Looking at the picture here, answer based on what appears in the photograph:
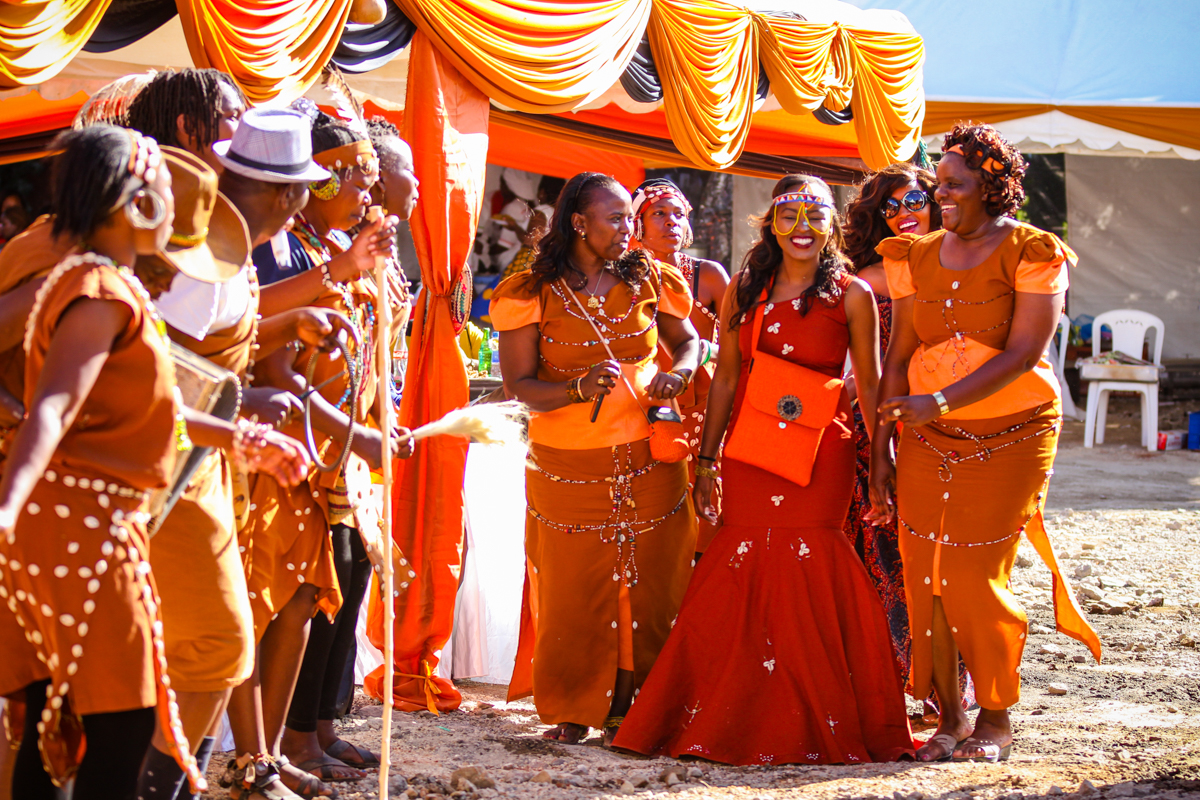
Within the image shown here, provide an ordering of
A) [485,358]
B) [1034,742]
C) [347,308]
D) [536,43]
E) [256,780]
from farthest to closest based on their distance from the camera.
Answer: [485,358]
[536,43]
[1034,742]
[347,308]
[256,780]

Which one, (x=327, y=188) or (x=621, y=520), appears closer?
(x=327, y=188)

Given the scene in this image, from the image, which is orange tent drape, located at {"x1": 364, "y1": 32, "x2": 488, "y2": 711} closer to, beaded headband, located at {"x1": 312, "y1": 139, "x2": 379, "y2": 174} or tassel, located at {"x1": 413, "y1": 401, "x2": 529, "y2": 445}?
beaded headband, located at {"x1": 312, "y1": 139, "x2": 379, "y2": 174}

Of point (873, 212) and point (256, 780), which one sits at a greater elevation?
point (873, 212)

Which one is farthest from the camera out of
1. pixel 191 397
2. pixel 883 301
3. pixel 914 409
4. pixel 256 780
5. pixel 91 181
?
pixel 883 301

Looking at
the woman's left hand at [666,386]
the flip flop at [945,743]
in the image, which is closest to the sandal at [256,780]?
the woman's left hand at [666,386]

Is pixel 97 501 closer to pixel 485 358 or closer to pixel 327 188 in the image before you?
pixel 327 188

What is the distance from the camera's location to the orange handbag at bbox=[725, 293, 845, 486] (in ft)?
13.3

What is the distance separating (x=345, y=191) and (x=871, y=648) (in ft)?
7.76

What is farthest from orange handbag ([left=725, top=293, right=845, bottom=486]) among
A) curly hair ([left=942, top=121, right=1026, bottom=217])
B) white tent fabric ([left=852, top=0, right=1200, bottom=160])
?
white tent fabric ([left=852, top=0, right=1200, bottom=160])

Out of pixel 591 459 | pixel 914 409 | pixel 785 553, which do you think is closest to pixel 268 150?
pixel 591 459

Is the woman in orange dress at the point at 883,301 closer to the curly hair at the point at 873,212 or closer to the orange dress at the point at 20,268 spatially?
the curly hair at the point at 873,212

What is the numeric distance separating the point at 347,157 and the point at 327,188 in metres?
0.11

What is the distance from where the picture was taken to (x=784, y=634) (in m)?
4.00

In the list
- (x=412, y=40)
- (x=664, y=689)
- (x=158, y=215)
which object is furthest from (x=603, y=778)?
(x=412, y=40)
